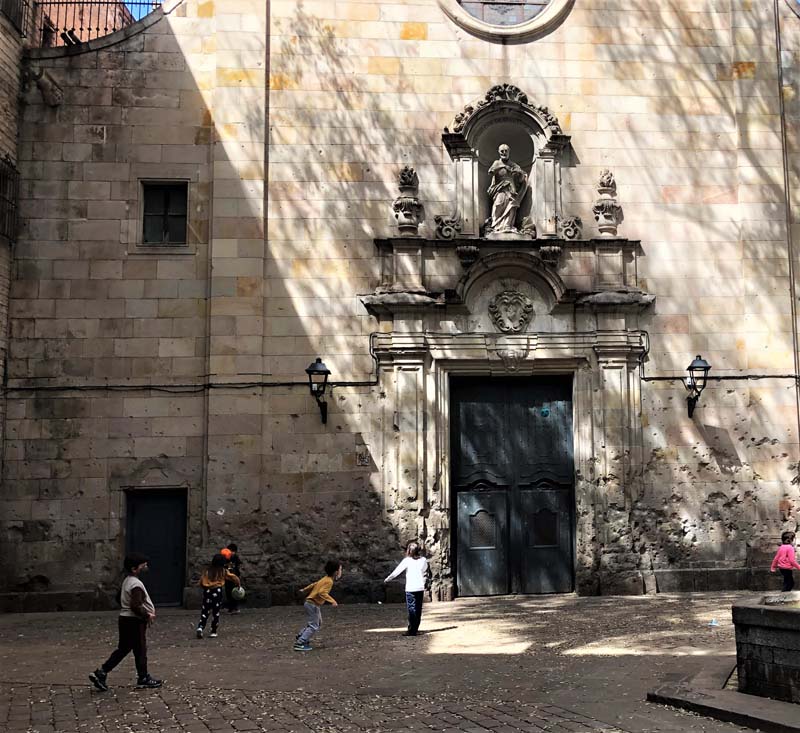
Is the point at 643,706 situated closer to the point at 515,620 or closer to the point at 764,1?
the point at 515,620

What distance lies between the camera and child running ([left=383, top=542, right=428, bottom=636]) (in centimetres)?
1241

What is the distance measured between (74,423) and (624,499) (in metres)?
9.60

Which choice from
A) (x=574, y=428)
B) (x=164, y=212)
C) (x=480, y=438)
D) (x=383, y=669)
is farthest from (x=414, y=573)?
(x=164, y=212)

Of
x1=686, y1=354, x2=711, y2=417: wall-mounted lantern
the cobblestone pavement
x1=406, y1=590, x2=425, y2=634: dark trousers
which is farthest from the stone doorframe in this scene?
x1=406, y1=590, x2=425, y2=634: dark trousers

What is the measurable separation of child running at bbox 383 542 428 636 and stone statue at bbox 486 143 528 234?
6.49m

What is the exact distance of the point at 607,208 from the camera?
1672 centimetres

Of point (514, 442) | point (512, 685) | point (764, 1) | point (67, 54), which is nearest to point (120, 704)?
point (512, 685)

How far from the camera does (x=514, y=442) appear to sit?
54.6 ft

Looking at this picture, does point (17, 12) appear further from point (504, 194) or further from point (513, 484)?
point (513, 484)

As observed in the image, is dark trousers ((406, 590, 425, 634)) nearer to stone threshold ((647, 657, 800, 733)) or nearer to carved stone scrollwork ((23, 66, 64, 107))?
stone threshold ((647, 657, 800, 733))

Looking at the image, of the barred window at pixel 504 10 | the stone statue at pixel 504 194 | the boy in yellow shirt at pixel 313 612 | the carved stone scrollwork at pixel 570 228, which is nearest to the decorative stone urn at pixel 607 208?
the carved stone scrollwork at pixel 570 228

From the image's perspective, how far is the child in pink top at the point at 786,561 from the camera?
48.1 ft

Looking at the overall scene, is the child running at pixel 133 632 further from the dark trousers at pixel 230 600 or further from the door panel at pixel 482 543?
the door panel at pixel 482 543

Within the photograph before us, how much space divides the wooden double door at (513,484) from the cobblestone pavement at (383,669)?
121 cm
